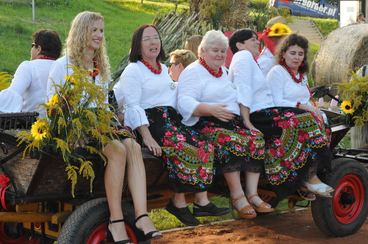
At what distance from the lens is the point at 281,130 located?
253 inches

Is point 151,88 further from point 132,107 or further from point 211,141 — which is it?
point 211,141

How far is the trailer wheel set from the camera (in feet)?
16.3

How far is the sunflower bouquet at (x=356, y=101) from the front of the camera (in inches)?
280

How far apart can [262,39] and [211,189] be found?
1.86 m

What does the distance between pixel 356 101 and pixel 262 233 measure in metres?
1.52

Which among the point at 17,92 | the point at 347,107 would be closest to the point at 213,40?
the point at 17,92

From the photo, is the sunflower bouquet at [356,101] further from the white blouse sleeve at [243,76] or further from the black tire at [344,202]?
the white blouse sleeve at [243,76]

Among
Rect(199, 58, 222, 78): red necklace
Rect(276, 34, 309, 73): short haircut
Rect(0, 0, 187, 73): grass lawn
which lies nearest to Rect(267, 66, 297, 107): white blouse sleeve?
Rect(276, 34, 309, 73): short haircut

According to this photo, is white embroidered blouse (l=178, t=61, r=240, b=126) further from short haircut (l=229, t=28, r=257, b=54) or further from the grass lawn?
the grass lawn

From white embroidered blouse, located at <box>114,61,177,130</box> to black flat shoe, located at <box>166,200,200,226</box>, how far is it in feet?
2.33

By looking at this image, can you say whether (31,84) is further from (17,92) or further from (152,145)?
(152,145)

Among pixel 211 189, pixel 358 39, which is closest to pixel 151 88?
pixel 211 189

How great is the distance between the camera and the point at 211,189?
20.4ft

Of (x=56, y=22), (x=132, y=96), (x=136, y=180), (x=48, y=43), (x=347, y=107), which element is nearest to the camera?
(x=136, y=180)
